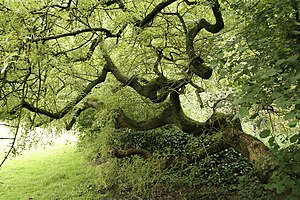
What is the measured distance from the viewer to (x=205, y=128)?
17.0 ft

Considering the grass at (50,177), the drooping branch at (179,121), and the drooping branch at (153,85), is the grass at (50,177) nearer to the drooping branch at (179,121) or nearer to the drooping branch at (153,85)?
the drooping branch at (179,121)

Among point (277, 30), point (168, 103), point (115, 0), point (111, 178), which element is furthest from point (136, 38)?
point (111, 178)

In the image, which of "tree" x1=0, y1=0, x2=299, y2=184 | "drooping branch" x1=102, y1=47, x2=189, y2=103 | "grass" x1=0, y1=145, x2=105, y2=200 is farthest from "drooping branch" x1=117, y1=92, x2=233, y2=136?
"grass" x1=0, y1=145, x2=105, y2=200

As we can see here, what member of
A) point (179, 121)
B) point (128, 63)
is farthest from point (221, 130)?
point (128, 63)

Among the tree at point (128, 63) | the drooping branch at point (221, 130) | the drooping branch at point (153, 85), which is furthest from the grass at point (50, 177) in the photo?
the drooping branch at point (153, 85)

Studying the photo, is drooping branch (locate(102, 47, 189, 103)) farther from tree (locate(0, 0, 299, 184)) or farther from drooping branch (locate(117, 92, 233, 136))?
drooping branch (locate(117, 92, 233, 136))

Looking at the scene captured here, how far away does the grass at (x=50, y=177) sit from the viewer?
26.1 ft

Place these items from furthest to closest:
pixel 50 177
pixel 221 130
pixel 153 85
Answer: pixel 50 177
pixel 153 85
pixel 221 130

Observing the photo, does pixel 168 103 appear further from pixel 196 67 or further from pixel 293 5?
pixel 293 5

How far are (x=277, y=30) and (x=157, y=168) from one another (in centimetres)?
390

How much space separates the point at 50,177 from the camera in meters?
9.93

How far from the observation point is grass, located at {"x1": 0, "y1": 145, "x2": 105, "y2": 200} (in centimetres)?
797

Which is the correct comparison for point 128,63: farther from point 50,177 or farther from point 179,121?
point 50,177

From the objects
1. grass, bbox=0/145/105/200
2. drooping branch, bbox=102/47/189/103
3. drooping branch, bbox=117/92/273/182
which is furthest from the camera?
grass, bbox=0/145/105/200
